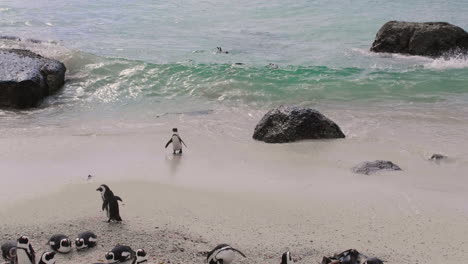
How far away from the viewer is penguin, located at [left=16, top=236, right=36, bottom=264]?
14.3 feet

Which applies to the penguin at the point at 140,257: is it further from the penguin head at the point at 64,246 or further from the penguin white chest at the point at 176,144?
the penguin white chest at the point at 176,144

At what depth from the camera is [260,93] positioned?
1204cm

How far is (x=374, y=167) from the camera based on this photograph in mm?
7027

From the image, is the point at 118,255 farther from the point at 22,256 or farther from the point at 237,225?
the point at 237,225

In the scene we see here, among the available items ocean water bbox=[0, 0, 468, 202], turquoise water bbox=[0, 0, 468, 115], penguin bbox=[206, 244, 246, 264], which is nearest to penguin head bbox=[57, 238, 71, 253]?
penguin bbox=[206, 244, 246, 264]

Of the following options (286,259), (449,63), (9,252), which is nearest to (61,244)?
(9,252)

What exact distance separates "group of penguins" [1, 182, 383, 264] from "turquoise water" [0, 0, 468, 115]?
5.97 metres

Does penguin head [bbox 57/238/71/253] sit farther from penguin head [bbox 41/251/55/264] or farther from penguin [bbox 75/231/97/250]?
penguin head [bbox 41/251/55/264]

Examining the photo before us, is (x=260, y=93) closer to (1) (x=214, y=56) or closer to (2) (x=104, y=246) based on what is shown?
(1) (x=214, y=56)

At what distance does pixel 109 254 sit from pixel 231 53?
12043 millimetres

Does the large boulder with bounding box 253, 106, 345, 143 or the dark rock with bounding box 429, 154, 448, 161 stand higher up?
the large boulder with bounding box 253, 106, 345, 143

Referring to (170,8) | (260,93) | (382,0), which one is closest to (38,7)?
(170,8)

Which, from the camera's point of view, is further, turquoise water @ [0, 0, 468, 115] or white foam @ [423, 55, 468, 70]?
white foam @ [423, 55, 468, 70]

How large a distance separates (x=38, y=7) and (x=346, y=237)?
2253 centimetres
